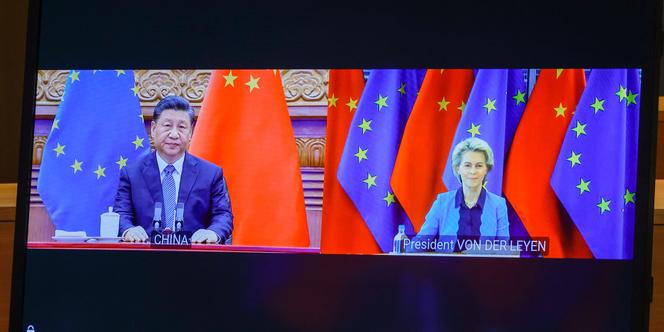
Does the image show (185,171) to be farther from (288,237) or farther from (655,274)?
(655,274)

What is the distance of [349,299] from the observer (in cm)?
176

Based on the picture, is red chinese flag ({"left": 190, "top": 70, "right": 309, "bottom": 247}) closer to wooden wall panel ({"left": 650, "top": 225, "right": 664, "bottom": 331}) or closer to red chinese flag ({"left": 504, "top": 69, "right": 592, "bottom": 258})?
red chinese flag ({"left": 504, "top": 69, "right": 592, "bottom": 258})

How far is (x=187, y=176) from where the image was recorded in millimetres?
1820

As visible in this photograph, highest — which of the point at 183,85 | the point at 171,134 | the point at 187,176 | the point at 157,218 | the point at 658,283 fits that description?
the point at 183,85

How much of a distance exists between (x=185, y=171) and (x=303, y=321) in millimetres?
483

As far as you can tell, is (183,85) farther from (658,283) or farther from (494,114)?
(658,283)

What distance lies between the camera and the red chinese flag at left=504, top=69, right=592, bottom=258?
1.74 m

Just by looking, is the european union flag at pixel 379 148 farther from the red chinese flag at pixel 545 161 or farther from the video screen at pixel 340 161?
the red chinese flag at pixel 545 161

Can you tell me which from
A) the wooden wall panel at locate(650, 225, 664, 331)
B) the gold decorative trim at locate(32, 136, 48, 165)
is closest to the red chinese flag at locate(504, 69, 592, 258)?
the wooden wall panel at locate(650, 225, 664, 331)

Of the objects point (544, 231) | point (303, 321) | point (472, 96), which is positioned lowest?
point (303, 321)

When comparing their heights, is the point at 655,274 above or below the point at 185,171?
→ below
